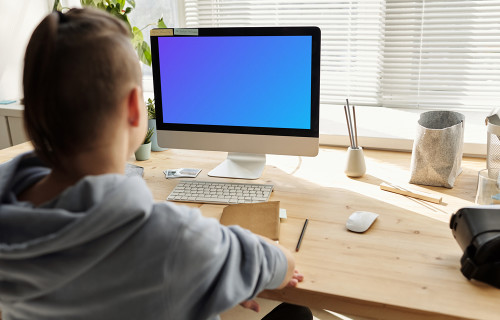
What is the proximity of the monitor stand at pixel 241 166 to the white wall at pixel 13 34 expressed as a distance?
4.58 feet

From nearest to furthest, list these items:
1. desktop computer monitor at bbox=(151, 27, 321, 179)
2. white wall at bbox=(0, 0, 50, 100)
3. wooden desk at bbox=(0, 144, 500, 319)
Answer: wooden desk at bbox=(0, 144, 500, 319)
desktop computer monitor at bbox=(151, 27, 321, 179)
white wall at bbox=(0, 0, 50, 100)

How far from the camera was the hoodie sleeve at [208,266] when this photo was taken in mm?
789

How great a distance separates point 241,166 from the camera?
175 centimetres

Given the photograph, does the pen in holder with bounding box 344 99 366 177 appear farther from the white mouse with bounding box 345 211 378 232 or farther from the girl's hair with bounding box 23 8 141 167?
the girl's hair with bounding box 23 8 141 167

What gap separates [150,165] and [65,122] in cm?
107

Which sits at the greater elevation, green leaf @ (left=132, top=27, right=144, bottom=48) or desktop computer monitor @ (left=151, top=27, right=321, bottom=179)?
green leaf @ (left=132, top=27, right=144, bottom=48)

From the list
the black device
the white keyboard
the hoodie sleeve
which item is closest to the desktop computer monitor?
the white keyboard

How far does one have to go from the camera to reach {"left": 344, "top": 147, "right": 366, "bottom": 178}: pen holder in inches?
65.2

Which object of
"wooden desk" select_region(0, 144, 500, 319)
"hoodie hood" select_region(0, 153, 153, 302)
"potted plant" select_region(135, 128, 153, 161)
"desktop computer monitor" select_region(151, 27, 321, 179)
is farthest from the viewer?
"potted plant" select_region(135, 128, 153, 161)

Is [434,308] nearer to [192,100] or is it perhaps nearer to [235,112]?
[235,112]

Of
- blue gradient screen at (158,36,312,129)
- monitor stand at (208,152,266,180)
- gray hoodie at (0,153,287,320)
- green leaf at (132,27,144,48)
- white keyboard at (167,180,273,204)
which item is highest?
green leaf at (132,27,144,48)

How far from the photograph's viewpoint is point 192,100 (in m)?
1.67

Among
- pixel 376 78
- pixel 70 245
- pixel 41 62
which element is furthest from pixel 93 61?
pixel 376 78

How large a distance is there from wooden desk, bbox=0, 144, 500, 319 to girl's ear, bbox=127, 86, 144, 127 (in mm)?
495
